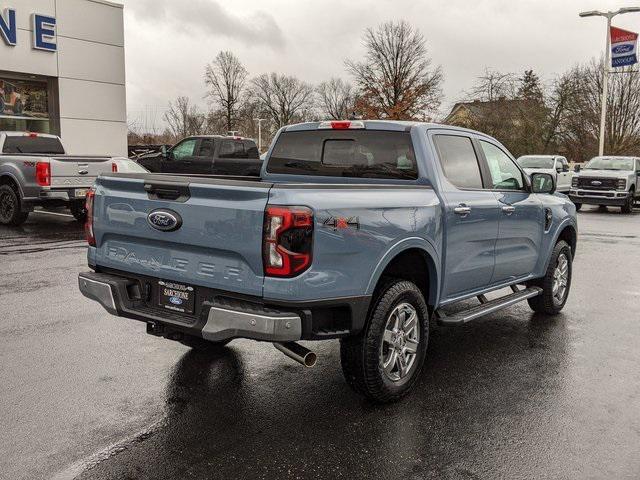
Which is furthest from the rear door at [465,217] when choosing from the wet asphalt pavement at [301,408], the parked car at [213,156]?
the parked car at [213,156]

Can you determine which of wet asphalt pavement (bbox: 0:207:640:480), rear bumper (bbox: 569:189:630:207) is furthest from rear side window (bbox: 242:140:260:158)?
wet asphalt pavement (bbox: 0:207:640:480)

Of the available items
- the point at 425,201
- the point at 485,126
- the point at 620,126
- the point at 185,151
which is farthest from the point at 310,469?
the point at 620,126

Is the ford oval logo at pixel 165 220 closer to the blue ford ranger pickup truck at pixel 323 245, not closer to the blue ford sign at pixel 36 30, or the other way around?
the blue ford ranger pickup truck at pixel 323 245

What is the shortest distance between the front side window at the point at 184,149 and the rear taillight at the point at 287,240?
16986mm

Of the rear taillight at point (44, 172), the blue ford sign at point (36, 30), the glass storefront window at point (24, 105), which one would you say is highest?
the blue ford sign at point (36, 30)

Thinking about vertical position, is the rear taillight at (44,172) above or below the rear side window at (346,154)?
below

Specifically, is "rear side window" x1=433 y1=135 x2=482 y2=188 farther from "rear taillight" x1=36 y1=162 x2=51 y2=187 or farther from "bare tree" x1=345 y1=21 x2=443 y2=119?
"bare tree" x1=345 y1=21 x2=443 y2=119

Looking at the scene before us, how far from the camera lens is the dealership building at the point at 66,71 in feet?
66.3

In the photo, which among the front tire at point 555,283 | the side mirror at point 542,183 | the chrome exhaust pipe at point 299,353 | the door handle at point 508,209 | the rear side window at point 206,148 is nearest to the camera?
the chrome exhaust pipe at point 299,353

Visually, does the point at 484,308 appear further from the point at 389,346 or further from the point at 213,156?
the point at 213,156

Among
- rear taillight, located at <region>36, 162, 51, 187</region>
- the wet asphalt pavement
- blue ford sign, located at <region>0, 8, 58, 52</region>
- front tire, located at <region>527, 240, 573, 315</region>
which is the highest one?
blue ford sign, located at <region>0, 8, 58, 52</region>

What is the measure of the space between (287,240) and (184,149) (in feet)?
57.3

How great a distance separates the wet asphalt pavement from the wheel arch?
0.71 metres

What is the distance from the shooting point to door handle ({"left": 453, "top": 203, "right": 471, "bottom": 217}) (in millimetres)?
4709
